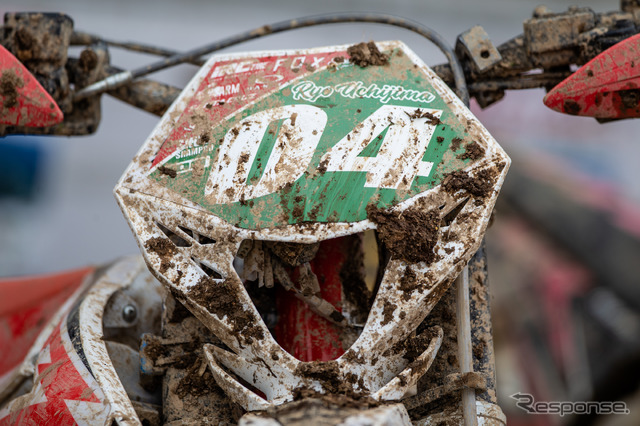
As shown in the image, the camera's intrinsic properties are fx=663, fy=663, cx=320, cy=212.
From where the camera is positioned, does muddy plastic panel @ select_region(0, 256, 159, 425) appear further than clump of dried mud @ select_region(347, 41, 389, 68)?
No

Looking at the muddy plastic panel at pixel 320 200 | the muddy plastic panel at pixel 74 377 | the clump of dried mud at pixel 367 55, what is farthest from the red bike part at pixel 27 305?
the clump of dried mud at pixel 367 55

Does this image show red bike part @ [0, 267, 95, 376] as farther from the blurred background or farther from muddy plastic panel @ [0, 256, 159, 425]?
the blurred background

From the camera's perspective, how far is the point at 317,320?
1.54 m

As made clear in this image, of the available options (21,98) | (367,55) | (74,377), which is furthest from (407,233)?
(21,98)

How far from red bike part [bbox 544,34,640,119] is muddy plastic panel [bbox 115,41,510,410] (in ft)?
0.92

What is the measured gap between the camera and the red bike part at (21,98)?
1535 millimetres

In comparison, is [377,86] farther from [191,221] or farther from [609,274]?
[609,274]

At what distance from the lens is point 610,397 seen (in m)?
3.41

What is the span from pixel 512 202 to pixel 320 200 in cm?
356

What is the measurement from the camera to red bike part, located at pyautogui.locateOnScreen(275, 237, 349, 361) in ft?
4.96

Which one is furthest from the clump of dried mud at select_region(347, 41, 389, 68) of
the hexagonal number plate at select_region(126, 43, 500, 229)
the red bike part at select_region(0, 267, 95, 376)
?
the red bike part at select_region(0, 267, 95, 376)

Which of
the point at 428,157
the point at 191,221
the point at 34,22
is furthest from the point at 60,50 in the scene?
the point at 428,157

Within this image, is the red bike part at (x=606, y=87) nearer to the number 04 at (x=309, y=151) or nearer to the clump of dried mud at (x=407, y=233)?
the number 04 at (x=309, y=151)

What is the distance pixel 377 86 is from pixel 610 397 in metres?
2.65
